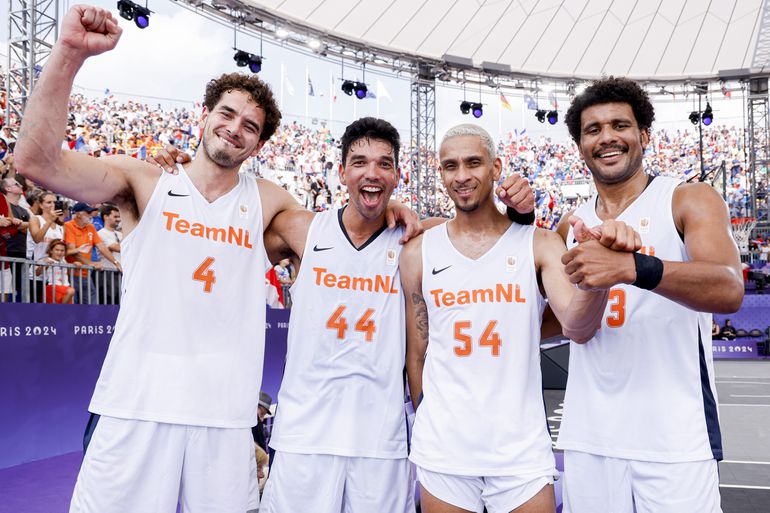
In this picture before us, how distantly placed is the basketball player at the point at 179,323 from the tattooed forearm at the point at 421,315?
70 cm

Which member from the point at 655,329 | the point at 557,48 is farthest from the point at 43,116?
the point at 557,48

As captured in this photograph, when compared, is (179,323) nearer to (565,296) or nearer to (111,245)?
(565,296)

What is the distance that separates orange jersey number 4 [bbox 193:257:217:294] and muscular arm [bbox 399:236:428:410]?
2.86ft

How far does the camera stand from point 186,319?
106 inches

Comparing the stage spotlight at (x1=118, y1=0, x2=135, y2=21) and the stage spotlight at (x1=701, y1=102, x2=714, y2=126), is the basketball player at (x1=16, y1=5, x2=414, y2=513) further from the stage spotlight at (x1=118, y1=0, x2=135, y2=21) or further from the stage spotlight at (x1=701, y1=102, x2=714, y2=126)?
the stage spotlight at (x1=701, y1=102, x2=714, y2=126)

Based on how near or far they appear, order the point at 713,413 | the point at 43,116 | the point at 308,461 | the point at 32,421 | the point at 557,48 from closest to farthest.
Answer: the point at 43,116 < the point at 713,413 < the point at 308,461 < the point at 32,421 < the point at 557,48

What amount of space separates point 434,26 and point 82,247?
13.1 m

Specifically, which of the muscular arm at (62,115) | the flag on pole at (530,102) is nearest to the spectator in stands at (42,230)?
the muscular arm at (62,115)

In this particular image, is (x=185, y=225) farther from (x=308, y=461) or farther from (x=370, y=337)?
(x=308, y=461)

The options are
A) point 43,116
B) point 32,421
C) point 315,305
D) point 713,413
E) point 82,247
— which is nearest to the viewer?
point 43,116

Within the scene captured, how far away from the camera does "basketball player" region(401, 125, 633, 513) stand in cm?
255

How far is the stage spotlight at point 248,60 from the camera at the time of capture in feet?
51.2

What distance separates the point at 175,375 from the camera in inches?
104

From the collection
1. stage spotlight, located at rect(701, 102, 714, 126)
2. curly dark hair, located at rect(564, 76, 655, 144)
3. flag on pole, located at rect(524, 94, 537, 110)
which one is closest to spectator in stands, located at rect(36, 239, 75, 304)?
curly dark hair, located at rect(564, 76, 655, 144)
